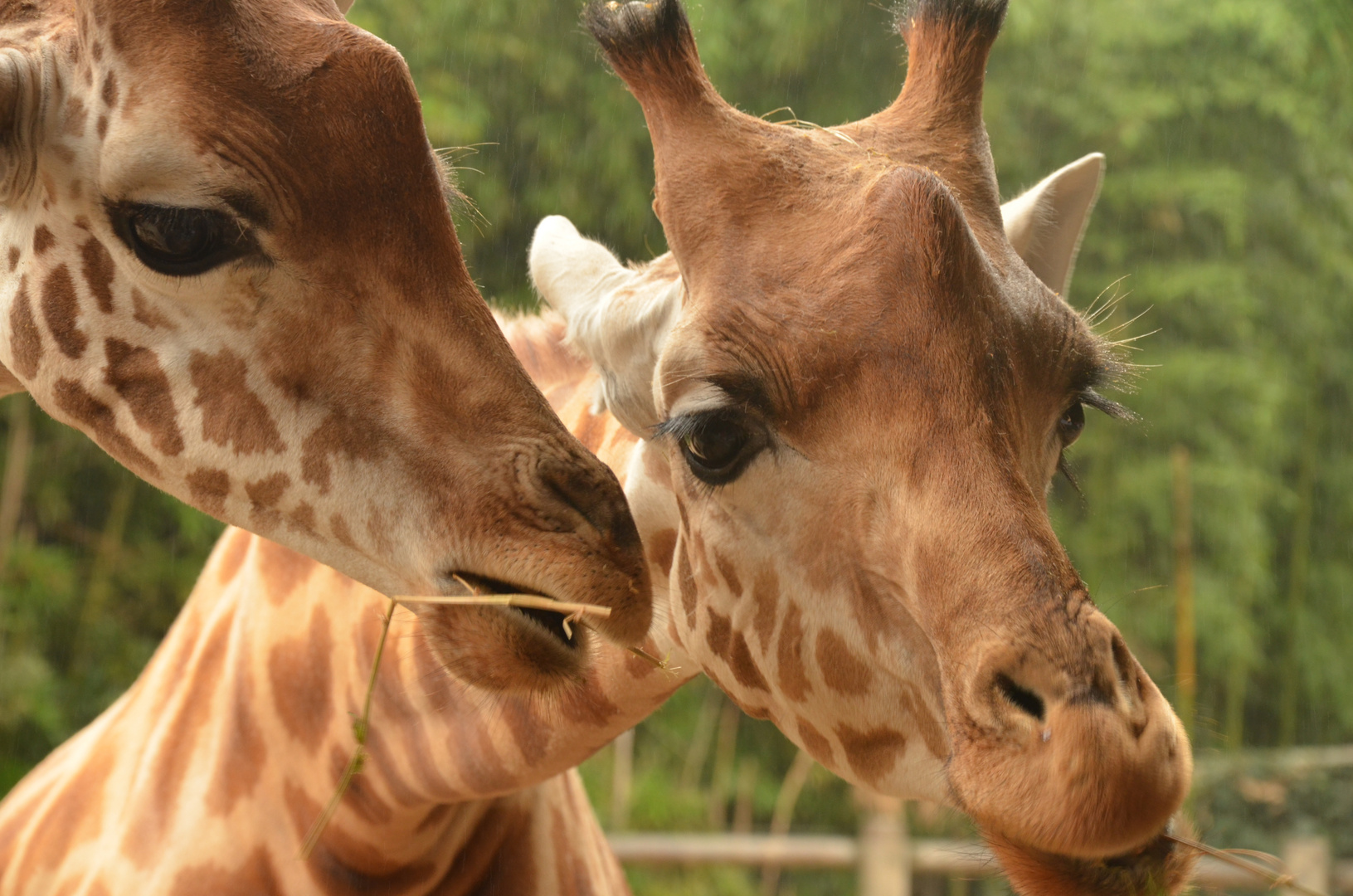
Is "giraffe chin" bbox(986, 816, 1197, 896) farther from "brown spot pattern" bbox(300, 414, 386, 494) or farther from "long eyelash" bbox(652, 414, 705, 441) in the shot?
"brown spot pattern" bbox(300, 414, 386, 494)

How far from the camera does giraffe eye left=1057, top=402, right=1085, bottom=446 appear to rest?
185 cm

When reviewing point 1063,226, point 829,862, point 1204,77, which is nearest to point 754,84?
point 1204,77

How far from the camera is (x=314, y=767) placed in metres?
2.22

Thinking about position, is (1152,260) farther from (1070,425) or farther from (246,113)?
(246,113)

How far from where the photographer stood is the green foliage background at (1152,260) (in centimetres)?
742

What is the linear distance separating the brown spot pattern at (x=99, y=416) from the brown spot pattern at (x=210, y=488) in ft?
0.20

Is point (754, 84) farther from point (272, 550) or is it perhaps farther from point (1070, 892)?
point (1070, 892)

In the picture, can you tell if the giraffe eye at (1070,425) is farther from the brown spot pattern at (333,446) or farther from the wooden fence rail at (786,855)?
the wooden fence rail at (786,855)

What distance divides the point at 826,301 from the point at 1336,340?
967cm

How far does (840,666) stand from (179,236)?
103 centimetres

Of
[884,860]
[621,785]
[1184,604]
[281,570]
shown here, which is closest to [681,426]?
[281,570]

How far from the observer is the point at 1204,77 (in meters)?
9.98

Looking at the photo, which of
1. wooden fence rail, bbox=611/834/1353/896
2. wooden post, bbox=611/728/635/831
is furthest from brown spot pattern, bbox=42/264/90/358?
wooden post, bbox=611/728/635/831

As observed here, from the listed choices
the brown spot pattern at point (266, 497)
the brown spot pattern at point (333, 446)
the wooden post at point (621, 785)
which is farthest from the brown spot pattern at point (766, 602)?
the wooden post at point (621, 785)
